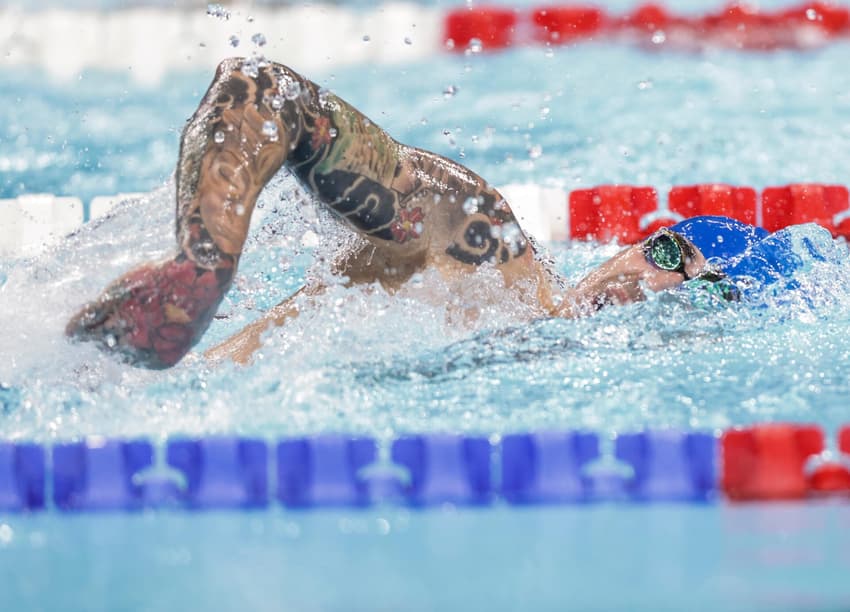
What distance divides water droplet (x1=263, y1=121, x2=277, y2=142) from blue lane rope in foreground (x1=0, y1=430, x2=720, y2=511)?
42 centimetres

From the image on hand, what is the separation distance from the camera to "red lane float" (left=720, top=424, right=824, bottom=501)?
1.64 meters

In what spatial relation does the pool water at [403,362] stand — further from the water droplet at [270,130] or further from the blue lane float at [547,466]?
the water droplet at [270,130]

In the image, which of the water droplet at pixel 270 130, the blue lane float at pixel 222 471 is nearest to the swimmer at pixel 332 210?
the water droplet at pixel 270 130

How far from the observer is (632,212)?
365cm

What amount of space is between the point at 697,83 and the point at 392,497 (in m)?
4.07

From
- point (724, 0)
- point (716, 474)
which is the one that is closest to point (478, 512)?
point (716, 474)

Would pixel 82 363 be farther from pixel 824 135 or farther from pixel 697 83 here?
pixel 697 83

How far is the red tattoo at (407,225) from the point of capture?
1939mm

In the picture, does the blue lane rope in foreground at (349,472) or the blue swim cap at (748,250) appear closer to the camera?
the blue lane rope in foreground at (349,472)

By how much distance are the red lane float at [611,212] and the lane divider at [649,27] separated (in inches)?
80.6

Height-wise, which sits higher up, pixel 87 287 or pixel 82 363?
pixel 87 287

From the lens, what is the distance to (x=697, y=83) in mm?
5297

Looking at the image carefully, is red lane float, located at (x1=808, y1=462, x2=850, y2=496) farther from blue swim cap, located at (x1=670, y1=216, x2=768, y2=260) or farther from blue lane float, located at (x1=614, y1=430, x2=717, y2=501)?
blue swim cap, located at (x1=670, y1=216, x2=768, y2=260)

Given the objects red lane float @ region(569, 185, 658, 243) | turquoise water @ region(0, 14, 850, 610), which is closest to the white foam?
turquoise water @ region(0, 14, 850, 610)
